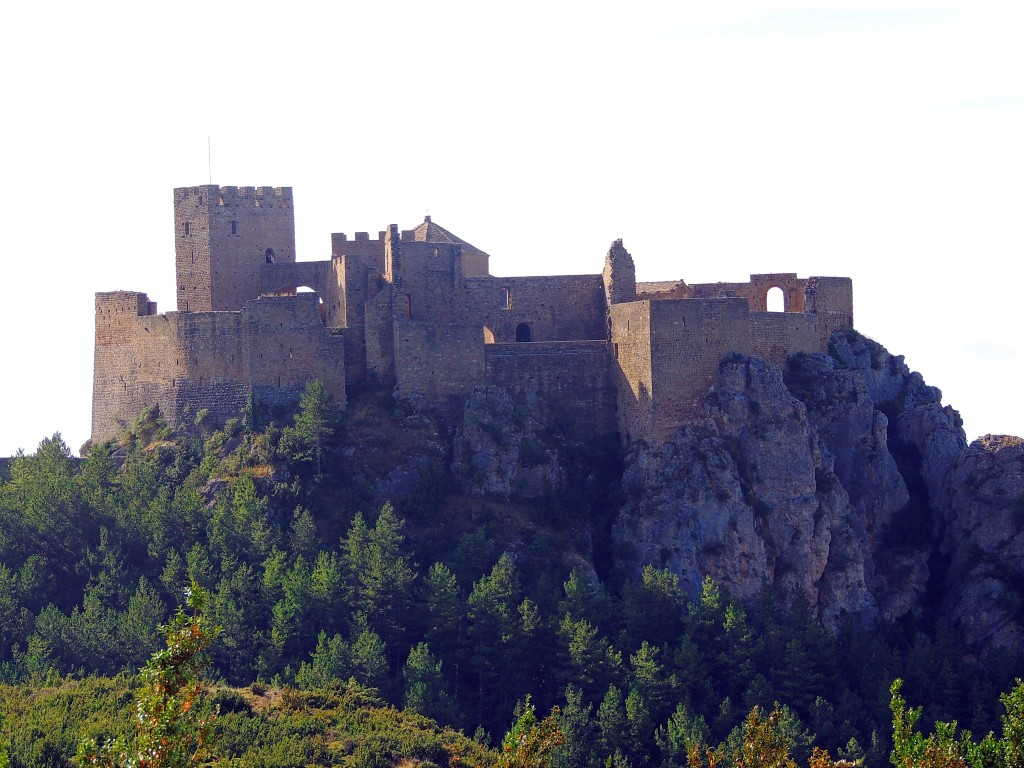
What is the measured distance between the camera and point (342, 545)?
63344 millimetres

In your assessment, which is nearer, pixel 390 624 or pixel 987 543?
pixel 390 624

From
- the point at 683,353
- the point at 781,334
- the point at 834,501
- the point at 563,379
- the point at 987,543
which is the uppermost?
the point at 781,334

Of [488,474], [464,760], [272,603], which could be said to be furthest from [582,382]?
[464,760]

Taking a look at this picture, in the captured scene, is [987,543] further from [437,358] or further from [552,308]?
[437,358]

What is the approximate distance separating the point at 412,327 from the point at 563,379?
255 inches

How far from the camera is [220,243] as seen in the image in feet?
230

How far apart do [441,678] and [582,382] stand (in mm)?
14503

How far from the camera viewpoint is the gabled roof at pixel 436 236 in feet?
235

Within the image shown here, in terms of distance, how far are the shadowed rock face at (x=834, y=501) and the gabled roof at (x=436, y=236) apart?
1180 centimetres

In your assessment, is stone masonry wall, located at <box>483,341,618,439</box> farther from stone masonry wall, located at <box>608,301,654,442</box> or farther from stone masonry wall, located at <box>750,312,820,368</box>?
stone masonry wall, located at <box>750,312,820,368</box>

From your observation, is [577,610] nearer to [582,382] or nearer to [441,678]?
[441,678]

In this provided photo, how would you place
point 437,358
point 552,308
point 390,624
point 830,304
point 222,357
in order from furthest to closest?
point 830,304 → point 552,308 → point 222,357 → point 437,358 → point 390,624

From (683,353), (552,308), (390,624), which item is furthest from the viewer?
(552,308)

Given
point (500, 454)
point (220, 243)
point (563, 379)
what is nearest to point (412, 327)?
point (500, 454)
